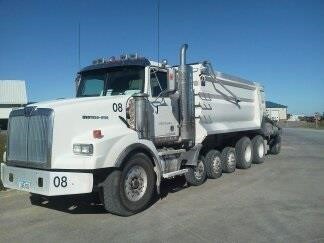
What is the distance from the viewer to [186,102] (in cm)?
974

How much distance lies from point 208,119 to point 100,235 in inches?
218

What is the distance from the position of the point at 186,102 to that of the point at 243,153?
4.55 meters

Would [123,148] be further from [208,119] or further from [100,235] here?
[208,119]

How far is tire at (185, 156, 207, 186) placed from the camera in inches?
398

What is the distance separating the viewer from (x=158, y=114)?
8969 mm

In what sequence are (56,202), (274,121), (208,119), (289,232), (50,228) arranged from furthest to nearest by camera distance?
(274,121) < (208,119) < (56,202) < (50,228) < (289,232)

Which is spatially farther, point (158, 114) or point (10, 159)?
point (158, 114)

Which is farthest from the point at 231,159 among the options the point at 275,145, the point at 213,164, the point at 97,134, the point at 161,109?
the point at 97,134

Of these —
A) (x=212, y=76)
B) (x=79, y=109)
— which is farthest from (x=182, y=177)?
(x=79, y=109)

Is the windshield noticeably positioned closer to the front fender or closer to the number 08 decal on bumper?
the front fender

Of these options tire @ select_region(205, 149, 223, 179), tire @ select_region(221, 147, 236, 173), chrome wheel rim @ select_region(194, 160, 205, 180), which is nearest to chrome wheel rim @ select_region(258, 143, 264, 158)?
tire @ select_region(221, 147, 236, 173)

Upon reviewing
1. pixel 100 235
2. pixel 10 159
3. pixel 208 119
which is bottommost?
pixel 100 235

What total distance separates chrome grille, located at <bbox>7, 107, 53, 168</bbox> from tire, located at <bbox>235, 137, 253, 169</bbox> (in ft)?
25.4

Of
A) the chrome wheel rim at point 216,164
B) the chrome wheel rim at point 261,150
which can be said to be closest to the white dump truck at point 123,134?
the chrome wheel rim at point 216,164
